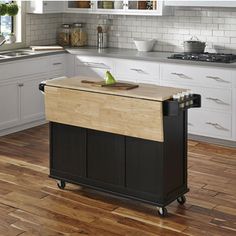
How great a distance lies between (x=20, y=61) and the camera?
6.41m

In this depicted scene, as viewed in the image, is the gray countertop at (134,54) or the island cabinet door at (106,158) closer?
the island cabinet door at (106,158)

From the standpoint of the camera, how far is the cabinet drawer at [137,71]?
6395 millimetres

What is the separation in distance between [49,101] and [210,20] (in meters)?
2.60

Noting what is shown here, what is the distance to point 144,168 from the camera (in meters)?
4.25

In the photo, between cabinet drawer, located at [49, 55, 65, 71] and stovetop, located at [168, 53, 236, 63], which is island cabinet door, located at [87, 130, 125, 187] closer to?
stovetop, located at [168, 53, 236, 63]

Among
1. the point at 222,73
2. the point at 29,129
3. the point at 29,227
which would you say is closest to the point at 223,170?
the point at 222,73

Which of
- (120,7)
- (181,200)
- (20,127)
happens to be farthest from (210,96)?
(20,127)

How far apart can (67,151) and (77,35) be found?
3.10m

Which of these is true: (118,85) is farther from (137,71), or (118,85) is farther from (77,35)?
(77,35)

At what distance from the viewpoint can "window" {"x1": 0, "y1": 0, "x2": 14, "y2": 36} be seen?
6988 mm

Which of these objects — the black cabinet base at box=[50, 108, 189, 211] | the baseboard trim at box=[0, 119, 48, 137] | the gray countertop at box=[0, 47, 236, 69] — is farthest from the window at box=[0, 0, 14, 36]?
the black cabinet base at box=[50, 108, 189, 211]

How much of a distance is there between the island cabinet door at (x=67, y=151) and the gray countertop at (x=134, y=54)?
77.1 inches

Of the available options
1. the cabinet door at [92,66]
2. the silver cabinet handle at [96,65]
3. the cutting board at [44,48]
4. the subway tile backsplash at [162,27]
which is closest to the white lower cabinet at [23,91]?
the cutting board at [44,48]

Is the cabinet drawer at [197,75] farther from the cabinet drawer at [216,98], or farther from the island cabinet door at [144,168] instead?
the island cabinet door at [144,168]
